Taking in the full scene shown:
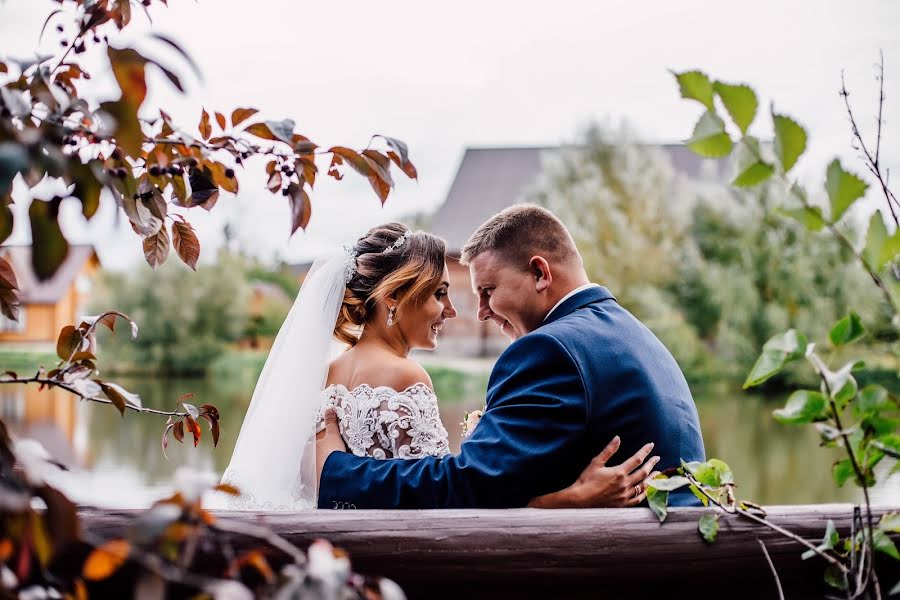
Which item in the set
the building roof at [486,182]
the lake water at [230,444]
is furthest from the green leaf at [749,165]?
the building roof at [486,182]

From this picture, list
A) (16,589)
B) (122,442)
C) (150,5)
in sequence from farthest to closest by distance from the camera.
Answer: (122,442) → (150,5) → (16,589)

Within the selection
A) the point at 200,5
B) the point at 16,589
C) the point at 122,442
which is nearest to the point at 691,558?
the point at 16,589

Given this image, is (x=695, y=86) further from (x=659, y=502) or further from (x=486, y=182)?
(x=486, y=182)

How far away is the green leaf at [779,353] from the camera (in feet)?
3.53

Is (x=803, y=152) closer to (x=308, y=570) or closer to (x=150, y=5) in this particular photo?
(x=308, y=570)

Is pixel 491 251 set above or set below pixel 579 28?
below

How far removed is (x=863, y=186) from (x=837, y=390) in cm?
27

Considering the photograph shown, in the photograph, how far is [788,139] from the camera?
3.27 ft

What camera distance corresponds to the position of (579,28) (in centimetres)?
3291

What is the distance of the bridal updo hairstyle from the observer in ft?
9.14

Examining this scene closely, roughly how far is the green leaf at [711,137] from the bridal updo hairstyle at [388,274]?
1779mm

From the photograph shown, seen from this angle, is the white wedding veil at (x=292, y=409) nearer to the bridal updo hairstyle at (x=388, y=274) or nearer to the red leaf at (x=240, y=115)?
the bridal updo hairstyle at (x=388, y=274)

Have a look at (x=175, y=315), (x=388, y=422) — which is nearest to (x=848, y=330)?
(x=388, y=422)

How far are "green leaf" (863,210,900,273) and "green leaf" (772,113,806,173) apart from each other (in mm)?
119
